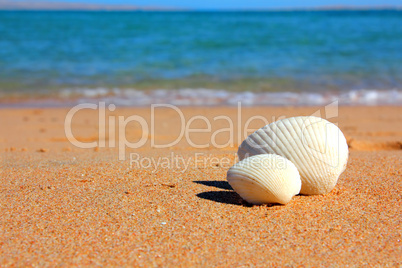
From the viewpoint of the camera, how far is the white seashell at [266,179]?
243cm

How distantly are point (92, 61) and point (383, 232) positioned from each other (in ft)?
39.4

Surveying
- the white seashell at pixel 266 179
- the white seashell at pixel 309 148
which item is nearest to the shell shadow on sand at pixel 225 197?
the white seashell at pixel 266 179

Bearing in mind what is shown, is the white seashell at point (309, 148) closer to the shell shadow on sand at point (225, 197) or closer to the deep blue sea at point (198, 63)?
the shell shadow on sand at point (225, 197)

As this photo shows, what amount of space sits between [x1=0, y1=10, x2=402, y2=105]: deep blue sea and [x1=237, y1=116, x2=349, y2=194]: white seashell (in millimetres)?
6533

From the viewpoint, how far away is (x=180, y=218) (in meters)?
2.43

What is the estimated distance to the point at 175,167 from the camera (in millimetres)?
3498

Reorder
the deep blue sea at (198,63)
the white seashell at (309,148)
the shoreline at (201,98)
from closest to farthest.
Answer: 1. the white seashell at (309,148)
2. the shoreline at (201,98)
3. the deep blue sea at (198,63)

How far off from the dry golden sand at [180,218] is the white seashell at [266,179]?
10cm

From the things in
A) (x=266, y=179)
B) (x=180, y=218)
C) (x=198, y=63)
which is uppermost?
(x=198, y=63)

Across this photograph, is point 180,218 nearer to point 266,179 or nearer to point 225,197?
point 225,197

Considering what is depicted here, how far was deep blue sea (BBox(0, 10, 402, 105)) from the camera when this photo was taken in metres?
9.74

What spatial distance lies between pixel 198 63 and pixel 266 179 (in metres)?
10.6

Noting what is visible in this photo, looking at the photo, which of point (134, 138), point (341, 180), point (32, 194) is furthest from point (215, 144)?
point (32, 194)

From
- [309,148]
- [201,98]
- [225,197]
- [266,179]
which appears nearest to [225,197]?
[225,197]
